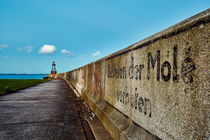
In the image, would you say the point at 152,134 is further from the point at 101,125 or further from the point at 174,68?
the point at 101,125

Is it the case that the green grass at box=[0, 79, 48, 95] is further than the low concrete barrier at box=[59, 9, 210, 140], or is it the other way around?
the green grass at box=[0, 79, 48, 95]

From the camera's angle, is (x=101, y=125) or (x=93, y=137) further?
(x=101, y=125)

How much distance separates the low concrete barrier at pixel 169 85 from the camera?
134 cm

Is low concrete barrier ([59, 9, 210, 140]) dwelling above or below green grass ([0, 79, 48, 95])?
above

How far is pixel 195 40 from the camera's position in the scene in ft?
4.64

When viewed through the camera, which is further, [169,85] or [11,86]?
[11,86]

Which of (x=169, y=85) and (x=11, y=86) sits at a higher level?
(x=169, y=85)

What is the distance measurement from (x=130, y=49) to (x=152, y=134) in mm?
1295

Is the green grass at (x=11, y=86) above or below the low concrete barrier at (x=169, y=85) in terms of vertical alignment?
below

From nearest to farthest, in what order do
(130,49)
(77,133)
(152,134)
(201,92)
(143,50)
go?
(201,92)
(152,134)
(143,50)
(130,49)
(77,133)

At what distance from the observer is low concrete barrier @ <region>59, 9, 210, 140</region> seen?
1337 mm

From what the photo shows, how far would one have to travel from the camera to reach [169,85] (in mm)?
1691

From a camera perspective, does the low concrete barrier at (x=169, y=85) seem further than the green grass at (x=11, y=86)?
No

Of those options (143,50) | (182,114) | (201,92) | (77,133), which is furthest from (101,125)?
(201,92)
